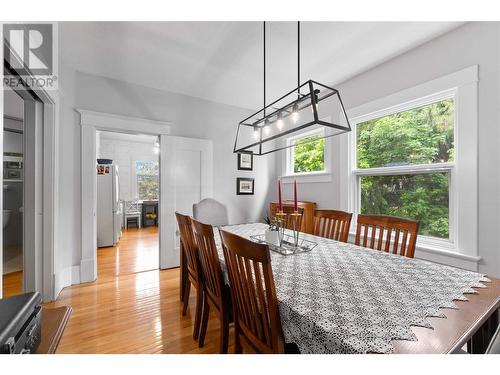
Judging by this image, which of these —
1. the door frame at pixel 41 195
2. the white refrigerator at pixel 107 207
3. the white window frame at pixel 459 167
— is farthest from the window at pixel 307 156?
the white refrigerator at pixel 107 207

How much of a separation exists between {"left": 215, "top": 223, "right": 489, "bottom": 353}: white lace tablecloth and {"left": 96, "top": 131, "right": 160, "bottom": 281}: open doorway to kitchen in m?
2.88

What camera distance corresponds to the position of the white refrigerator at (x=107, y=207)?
4.55 m

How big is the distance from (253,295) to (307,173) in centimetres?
293

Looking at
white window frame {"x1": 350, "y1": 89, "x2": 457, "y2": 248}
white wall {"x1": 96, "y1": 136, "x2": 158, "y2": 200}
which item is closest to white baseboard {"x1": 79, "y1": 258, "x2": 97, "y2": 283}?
white window frame {"x1": 350, "y1": 89, "x2": 457, "y2": 248}

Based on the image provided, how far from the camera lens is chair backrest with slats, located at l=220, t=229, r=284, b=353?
897mm

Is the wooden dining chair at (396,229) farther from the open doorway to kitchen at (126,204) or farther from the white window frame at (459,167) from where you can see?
the open doorway to kitchen at (126,204)

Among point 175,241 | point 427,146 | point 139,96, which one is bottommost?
point 175,241

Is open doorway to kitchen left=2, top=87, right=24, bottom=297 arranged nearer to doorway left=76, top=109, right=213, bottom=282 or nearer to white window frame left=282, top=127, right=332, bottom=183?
doorway left=76, top=109, right=213, bottom=282
